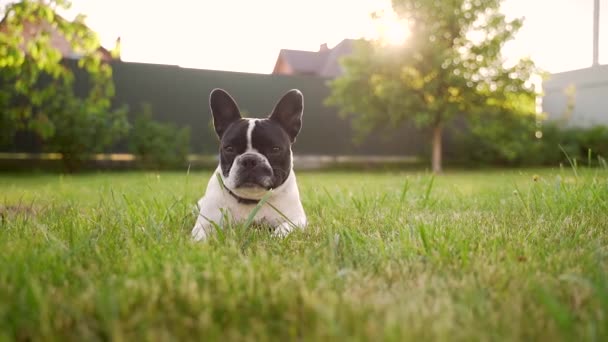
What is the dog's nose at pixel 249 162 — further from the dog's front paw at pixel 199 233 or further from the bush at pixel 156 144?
the bush at pixel 156 144

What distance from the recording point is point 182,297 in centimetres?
112

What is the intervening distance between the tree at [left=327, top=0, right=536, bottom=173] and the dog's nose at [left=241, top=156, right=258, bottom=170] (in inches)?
328

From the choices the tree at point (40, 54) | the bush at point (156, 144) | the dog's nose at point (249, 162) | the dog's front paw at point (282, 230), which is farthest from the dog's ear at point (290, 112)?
the bush at point (156, 144)

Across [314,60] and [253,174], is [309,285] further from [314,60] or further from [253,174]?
[314,60]

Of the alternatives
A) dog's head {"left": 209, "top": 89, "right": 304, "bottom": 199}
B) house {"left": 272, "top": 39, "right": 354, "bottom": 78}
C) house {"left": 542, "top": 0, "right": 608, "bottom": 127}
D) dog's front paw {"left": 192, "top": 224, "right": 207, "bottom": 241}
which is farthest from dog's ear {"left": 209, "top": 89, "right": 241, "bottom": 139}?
house {"left": 272, "top": 39, "right": 354, "bottom": 78}

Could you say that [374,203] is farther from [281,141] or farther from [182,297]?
[182,297]

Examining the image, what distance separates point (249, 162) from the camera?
234 cm

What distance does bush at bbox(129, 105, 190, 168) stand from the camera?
9.52 m

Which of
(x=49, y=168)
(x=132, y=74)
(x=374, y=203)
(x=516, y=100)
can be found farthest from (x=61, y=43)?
(x=374, y=203)

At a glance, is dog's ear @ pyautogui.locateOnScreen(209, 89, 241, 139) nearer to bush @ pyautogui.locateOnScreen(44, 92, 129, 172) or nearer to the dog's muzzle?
the dog's muzzle

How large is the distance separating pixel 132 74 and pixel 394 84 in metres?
6.43

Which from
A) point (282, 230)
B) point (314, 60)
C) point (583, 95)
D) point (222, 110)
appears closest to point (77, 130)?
point (222, 110)

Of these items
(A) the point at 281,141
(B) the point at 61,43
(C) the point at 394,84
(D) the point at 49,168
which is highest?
(B) the point at 61,43

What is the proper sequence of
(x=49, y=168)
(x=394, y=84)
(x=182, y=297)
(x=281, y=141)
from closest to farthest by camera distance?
(x=182, y=297) < (x=281, y=141) < (x=49, y=168) < (x=394, y=84)
